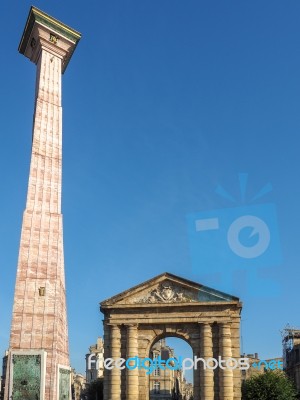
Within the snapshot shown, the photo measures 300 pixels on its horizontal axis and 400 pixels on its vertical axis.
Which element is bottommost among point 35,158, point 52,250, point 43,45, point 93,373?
point 93,373

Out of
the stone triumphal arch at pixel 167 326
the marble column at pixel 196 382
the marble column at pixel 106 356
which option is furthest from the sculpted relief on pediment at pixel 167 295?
the marble column at pixel 196 382

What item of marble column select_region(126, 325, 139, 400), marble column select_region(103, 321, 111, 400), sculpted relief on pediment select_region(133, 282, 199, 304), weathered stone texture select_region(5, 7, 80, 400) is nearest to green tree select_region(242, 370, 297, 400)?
sculpted relief on pediment select_region(133, 282, 199, 304)

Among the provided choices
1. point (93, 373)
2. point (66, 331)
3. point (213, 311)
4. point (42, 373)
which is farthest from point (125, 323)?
point (93, 373)

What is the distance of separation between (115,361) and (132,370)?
167cm

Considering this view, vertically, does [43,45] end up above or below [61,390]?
above

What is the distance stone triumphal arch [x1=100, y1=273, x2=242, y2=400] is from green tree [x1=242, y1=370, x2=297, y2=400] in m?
6.43

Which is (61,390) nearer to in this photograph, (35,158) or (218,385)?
(35,158)

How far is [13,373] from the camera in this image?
58.4 feet

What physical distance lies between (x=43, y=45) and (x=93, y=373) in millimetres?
74488

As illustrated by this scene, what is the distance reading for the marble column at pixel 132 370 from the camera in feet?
128

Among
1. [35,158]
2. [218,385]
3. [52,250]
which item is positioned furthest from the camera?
[218,385]

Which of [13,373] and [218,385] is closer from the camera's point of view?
[13,373]

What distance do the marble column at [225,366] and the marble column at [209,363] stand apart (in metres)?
0.78

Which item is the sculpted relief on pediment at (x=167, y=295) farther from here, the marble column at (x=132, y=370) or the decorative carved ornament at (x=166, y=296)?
the marble column at (x=132, y=370)
